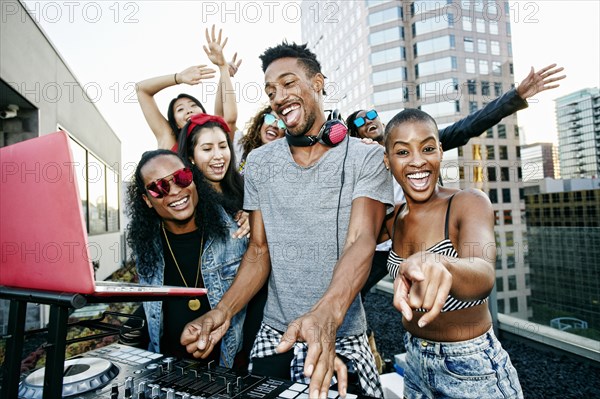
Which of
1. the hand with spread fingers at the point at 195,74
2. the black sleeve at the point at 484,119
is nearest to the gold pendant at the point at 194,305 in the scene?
the hand with spread fingers at the point at 195,74

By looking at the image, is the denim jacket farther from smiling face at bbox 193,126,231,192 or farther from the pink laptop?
the pink laptop

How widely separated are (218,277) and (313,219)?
3.02 ft

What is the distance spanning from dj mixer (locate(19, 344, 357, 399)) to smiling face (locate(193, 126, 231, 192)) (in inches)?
72.2

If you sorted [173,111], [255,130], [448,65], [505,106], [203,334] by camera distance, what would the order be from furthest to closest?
[448,65], [255,130], [173,111], [505,106], [203,334]

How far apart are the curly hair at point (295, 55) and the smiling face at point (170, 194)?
893 mm

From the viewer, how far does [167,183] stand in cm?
228

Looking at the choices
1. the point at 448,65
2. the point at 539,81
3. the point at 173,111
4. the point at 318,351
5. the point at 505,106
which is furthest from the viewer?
the point at 448,65

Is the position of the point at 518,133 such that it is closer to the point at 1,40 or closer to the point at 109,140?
the point at 109,140

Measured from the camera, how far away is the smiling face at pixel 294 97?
2078 millimetres

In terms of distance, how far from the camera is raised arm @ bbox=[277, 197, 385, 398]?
3.19 ft

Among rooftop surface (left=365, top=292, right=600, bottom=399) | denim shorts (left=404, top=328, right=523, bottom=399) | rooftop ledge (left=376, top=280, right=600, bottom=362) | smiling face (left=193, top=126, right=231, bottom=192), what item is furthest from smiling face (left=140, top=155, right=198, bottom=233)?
rooftop ledge (left=376, top=280, right=600, bottom=362)

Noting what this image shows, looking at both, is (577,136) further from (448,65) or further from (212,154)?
(212,154)

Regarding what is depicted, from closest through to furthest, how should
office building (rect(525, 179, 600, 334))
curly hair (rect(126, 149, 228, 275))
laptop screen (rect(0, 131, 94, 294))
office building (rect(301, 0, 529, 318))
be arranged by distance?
laptop screen (rect(0, 131, 94, 294)), curly hair (rect(126, 149, 228, 275)), office building (rect(525, 179, 600, 334)), office building (rect(301, 0, 529, 318))

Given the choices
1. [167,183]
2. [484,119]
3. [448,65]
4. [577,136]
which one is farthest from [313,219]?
[577,136]
